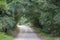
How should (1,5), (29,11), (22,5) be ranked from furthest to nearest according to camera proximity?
(29,11) → (22,5) → (1,5)

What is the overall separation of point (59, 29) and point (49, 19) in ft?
6.00

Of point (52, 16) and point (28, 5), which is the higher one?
point (28, 5)

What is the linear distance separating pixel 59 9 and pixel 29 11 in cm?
1146

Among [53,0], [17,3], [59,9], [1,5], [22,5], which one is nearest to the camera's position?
[1,5]

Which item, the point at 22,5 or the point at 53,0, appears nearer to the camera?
the point at 53,0

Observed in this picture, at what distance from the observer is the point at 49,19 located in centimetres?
2267

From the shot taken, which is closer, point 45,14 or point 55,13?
point 55,13

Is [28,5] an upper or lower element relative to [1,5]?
upper

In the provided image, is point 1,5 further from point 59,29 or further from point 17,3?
point 17,3

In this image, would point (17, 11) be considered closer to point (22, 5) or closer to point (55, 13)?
point (22, 5)

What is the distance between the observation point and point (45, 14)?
2264cm

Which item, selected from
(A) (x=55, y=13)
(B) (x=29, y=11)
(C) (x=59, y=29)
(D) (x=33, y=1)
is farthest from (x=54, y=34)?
(B) (x=29, y=11)

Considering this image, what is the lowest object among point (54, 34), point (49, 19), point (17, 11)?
point (54, 34)

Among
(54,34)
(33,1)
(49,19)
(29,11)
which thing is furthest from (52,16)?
(29,11)
